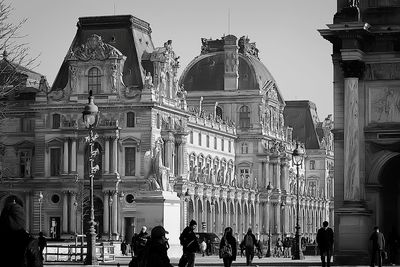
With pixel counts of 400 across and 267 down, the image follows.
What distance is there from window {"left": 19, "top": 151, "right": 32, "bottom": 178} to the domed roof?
3973 centimetres

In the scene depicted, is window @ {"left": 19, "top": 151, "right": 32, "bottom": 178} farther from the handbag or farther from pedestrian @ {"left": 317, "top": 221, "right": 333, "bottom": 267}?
the handbag

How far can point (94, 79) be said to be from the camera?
110 m

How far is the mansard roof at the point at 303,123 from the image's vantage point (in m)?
186

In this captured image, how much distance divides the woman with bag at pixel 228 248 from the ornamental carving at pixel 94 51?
2899 inches

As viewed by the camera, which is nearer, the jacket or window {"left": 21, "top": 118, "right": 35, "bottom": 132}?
the jacket

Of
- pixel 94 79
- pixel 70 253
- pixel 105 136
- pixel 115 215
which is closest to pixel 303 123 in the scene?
pixel 94 79

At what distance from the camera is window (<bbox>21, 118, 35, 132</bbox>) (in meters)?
114

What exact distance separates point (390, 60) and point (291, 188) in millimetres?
118721

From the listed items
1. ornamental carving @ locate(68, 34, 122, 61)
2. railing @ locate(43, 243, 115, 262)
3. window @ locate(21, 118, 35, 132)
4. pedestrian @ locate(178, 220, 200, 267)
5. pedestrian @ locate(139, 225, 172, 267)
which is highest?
ornamental carving @ locate(68, 34, 122, 61)

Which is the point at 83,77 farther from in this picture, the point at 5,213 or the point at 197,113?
the point at 5,213

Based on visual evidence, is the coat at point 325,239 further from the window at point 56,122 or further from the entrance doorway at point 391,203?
the window at point 56,122

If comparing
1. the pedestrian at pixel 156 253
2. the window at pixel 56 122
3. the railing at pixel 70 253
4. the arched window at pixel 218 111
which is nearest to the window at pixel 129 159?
the window at pixel 56 122

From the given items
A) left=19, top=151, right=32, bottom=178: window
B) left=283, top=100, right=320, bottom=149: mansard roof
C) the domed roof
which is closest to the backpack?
left=19, top=151, right=32, bottom=178: window

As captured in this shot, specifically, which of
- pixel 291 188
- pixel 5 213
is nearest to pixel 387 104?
pixel 5 213
